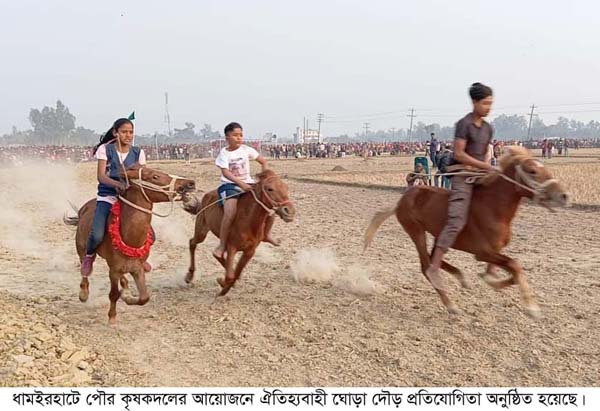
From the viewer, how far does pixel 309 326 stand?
244 inches

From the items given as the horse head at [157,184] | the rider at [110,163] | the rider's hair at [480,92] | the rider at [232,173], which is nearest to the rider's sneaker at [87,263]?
the rider at [110,163]

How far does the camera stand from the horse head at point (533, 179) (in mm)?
5602

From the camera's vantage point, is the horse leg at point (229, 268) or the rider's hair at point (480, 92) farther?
the horse leg at point (229, 268)

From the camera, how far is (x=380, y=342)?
5680 mm

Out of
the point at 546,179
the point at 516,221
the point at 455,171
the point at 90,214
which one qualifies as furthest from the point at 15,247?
the point at 516,221

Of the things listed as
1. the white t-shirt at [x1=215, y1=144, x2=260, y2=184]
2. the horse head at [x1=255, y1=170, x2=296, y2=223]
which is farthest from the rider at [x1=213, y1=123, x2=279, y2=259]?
the horse head at [x1=255, y1=170, x2=296, y2=223]

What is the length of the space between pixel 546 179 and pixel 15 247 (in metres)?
9.68

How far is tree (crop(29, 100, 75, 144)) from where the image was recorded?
419 feet

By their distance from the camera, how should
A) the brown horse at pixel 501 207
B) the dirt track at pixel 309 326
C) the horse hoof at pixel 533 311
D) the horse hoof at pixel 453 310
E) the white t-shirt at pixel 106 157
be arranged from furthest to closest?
the horse hoof at pixel 453 310 → the white t-shirt at pixel 106 157 → the horse hoof at pixel 533 311 → the brown horse at pixel 501 207 → the dirt track at pixel 309 326

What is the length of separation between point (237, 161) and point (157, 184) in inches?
56.9

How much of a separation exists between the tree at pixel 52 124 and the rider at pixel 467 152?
427 feet

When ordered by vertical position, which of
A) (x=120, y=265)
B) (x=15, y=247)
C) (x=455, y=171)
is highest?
(x=455, y=171)

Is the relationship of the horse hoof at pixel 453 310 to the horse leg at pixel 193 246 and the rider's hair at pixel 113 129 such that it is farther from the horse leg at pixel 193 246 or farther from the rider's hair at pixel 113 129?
the rider's hair at pixel 113 129

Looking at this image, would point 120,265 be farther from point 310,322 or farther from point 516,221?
point 516,221
